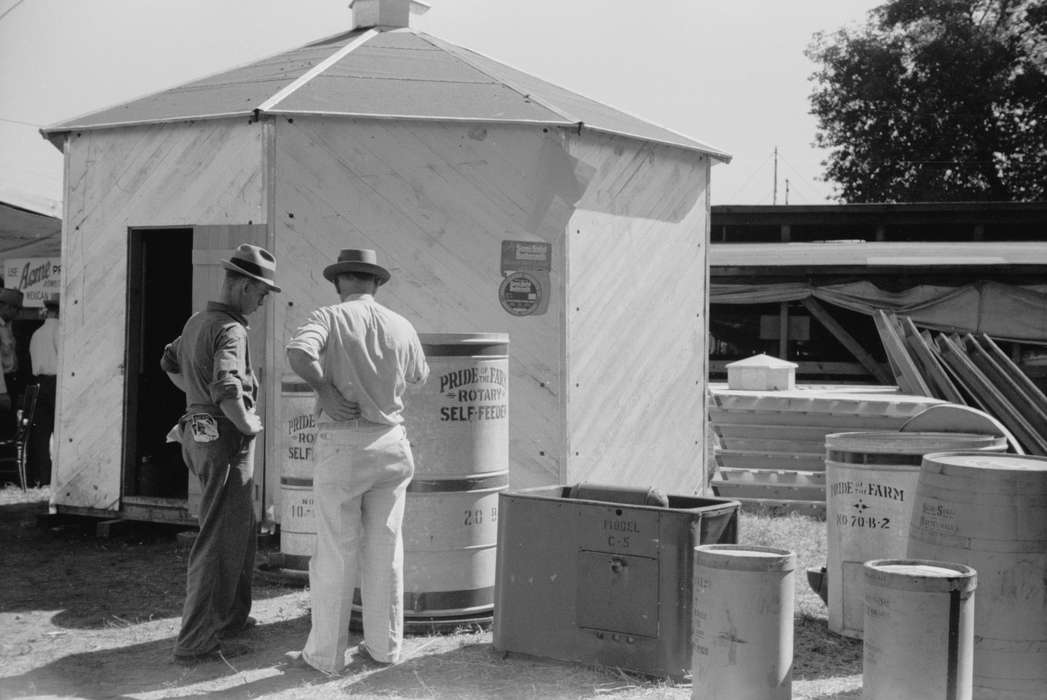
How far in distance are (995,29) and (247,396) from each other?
35.0m

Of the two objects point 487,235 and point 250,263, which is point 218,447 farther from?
point 487,235

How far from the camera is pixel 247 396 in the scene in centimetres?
654

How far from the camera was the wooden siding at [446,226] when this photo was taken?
29.9 feet

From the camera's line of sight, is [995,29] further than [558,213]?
Yes

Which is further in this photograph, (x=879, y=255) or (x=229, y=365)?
(x=879, y=255)

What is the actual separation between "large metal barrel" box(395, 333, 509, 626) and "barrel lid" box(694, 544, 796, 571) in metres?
1.74

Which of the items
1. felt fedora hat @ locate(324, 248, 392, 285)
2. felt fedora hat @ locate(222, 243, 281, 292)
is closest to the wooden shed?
felt fedora hat @ locate(222, 243, 281, 292)

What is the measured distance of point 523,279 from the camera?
367 inches

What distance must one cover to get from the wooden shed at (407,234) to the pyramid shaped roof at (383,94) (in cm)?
3

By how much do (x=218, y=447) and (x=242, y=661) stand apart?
1147 millimetres

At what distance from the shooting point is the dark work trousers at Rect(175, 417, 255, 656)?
21.1 ft

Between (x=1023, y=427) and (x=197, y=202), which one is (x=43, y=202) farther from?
(x=1023, y=427)

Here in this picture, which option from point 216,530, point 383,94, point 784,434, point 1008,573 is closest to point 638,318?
point 784,434

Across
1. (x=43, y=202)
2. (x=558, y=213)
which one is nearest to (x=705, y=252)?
(x=558, y=213)
